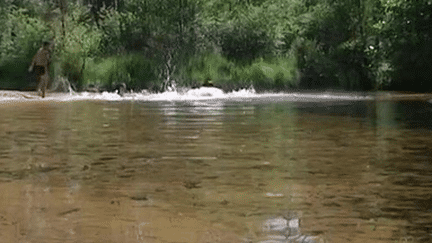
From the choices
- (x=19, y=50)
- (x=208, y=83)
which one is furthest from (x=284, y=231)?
(x=19, y=50)

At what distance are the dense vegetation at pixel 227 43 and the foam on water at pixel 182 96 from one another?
1.30 meters

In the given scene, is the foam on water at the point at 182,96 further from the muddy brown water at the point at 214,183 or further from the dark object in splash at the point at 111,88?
the muddy brown water at the point at 214,183

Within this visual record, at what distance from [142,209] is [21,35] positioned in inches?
1463

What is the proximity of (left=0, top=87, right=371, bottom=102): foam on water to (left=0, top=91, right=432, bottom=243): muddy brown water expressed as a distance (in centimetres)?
1675

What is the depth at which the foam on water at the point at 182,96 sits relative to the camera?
36375 millimetres

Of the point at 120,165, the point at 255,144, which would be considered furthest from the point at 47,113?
the point at 120,165

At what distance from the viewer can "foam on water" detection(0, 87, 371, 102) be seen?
3638cm

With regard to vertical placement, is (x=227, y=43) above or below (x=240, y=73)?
above

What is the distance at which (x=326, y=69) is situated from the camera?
1930 inches

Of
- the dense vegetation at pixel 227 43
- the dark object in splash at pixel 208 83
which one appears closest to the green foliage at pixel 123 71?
the dense vegetation at pixel 227 43

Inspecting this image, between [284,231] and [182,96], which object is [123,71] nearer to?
[182,96]

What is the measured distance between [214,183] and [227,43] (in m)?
37.1

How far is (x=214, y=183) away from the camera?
1016cm

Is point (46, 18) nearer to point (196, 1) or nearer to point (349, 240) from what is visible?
point (196, 1)
